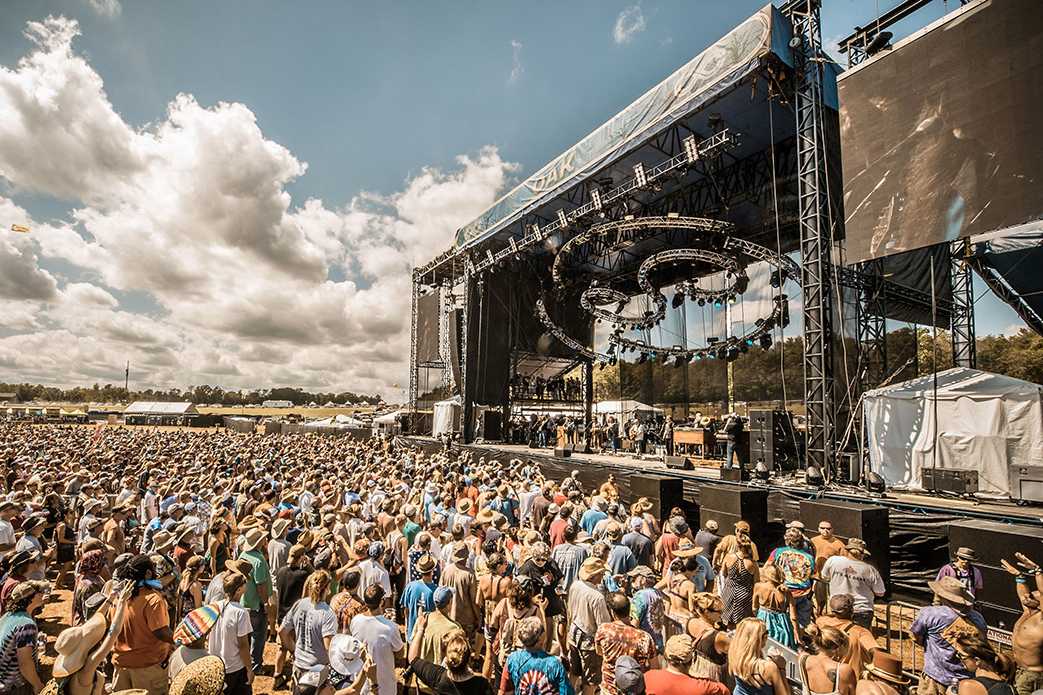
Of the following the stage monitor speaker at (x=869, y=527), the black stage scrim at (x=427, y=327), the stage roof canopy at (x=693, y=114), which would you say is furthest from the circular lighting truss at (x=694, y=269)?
the stage monitor speaker at (x=869, y=527)

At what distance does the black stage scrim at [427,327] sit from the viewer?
1128 inches

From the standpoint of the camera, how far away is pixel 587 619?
4035mm

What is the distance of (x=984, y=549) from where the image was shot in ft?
19.6

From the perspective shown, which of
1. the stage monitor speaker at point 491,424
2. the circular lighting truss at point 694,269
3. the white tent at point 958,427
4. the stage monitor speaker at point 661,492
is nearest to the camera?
the white tent at point 958,427

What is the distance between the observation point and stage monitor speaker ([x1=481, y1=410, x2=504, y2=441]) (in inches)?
920

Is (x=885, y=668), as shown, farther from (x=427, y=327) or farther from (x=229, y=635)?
(x=427, y=327)

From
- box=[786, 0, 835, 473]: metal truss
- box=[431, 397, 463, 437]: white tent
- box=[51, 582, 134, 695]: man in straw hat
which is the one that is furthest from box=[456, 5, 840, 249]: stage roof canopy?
box=[51, 582, 134, 695]: man in straw hat

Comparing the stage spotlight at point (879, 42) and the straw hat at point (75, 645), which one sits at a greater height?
the stage spotlight at point (879, 42)

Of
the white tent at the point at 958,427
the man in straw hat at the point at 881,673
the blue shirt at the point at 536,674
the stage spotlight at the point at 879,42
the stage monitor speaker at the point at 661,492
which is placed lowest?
the stage monitor speaker at the point at 661,492

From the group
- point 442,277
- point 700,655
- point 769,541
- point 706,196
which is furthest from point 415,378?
point 700,655

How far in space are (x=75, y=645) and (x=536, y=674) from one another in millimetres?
2687

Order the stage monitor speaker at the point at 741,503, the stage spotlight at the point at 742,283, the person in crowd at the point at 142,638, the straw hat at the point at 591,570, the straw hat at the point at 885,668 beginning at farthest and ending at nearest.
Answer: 1. the stage spotlight at the point at 742,283
2. the stage monitor speaker at the point at 741,503
3. the straw hat at the point at 591,570
4. the person in crowd at the point at 142,638
5. the straw hat at the point at 885,668

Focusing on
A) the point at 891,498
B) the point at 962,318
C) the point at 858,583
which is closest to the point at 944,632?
the point at 858,583

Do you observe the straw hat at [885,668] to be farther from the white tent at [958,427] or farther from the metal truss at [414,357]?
the metal truss at [414,357]
